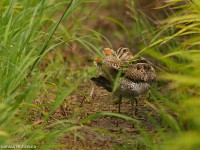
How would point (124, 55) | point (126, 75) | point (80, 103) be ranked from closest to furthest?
point (126, 75)
point (124, 55)
point (80, 103)

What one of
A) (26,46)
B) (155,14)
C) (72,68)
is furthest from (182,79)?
(155,14)

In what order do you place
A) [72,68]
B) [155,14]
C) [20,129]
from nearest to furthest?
[20,129] < [72,68] < [155,14]

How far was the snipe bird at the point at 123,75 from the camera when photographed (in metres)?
6.16

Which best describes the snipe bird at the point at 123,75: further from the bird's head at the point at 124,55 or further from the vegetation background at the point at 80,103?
the vegetation background at the point at 80,103

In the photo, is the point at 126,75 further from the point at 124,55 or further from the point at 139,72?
the point at 124,55

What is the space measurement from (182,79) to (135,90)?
1.82 metres

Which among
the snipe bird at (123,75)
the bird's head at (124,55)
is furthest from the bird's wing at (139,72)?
the bird's head at (124,55)

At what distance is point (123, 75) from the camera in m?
6.26

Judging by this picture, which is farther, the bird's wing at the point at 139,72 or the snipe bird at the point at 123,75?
the bird's wing at the point at 139,72

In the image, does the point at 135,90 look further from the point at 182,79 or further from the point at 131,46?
the point at 131,46

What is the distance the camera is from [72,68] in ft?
29.2

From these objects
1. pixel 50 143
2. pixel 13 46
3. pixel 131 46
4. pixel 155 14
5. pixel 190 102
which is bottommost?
pixel 50 143

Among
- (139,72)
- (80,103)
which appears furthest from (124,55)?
(80,103)

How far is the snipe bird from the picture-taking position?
20.2 feet
